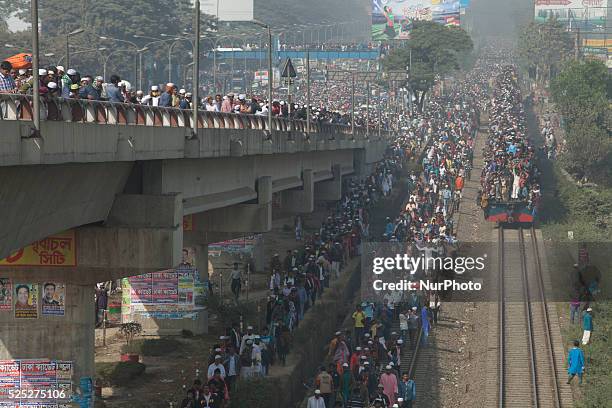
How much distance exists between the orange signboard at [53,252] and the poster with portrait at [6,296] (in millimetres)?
892

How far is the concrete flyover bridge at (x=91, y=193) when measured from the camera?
1966 cm

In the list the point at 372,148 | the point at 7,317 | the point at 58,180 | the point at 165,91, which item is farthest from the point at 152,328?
the point at 372,148

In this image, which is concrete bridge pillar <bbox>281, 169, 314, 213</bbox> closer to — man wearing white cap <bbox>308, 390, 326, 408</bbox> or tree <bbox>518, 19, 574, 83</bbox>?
man wearing white cap <bbox>308, 390, 326, 408</bbox>

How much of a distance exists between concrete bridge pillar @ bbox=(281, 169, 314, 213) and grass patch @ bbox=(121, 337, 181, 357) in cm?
1684

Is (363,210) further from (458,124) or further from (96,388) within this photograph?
(458,124)

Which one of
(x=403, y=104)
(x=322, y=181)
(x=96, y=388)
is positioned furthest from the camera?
(x=403, y=104)

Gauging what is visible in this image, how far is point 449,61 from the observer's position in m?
123

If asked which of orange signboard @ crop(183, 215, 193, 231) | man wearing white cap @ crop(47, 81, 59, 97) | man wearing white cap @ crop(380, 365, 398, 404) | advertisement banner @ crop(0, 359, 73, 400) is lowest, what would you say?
man wearing white cap @ crop(380, 365, 398, 404)

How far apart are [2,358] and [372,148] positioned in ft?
158

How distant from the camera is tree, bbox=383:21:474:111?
115m

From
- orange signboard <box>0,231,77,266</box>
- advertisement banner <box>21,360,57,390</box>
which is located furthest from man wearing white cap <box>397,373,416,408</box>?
orange signboard <box>0,231,77,266</box>

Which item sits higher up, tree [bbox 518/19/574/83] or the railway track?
tree [bbox 518/19/574/83]

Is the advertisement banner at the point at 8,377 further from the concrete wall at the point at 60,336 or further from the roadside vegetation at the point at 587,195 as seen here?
the roadside vegetation at the point at 587,195

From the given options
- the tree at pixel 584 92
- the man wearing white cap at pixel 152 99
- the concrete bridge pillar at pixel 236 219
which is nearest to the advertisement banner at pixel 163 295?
the concrete bridge pillar at pixel 236 219
